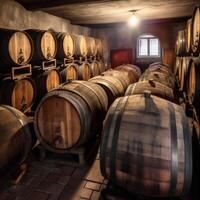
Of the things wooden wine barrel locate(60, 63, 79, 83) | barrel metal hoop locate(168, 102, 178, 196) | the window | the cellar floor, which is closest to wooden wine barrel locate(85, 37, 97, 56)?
wooden wine barrel locate(60, 63, 79, 83)

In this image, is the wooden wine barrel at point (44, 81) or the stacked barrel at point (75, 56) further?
the stacked barrel at point (75, 56)

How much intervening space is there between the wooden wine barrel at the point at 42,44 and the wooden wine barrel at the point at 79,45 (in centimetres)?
144

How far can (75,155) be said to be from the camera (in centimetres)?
338

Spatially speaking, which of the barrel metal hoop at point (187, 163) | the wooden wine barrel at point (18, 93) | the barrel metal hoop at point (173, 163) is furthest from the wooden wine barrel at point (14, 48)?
the barrel metal hoop at point (187, 163)

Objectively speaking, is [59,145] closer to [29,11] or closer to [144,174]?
[144,174]

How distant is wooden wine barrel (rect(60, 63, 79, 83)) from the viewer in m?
5.59

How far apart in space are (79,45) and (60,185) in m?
4.80

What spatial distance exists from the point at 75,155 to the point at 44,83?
1996 millimetres

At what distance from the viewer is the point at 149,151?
1.87 meters

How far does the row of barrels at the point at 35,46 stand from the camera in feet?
11.4

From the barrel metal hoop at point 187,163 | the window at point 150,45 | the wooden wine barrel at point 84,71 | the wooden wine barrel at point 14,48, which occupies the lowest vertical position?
the barrel metal hoop at point 187,163

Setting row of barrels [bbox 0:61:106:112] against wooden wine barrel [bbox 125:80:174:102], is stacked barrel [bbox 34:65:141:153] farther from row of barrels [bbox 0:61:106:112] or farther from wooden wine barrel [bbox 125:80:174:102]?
row of barrels [bbox 0:61:106:112]

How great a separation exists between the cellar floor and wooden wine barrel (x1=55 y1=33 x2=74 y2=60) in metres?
3.29

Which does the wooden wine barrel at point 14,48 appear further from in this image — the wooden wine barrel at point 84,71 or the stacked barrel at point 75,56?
the wooden wine barrel at point 84,71
